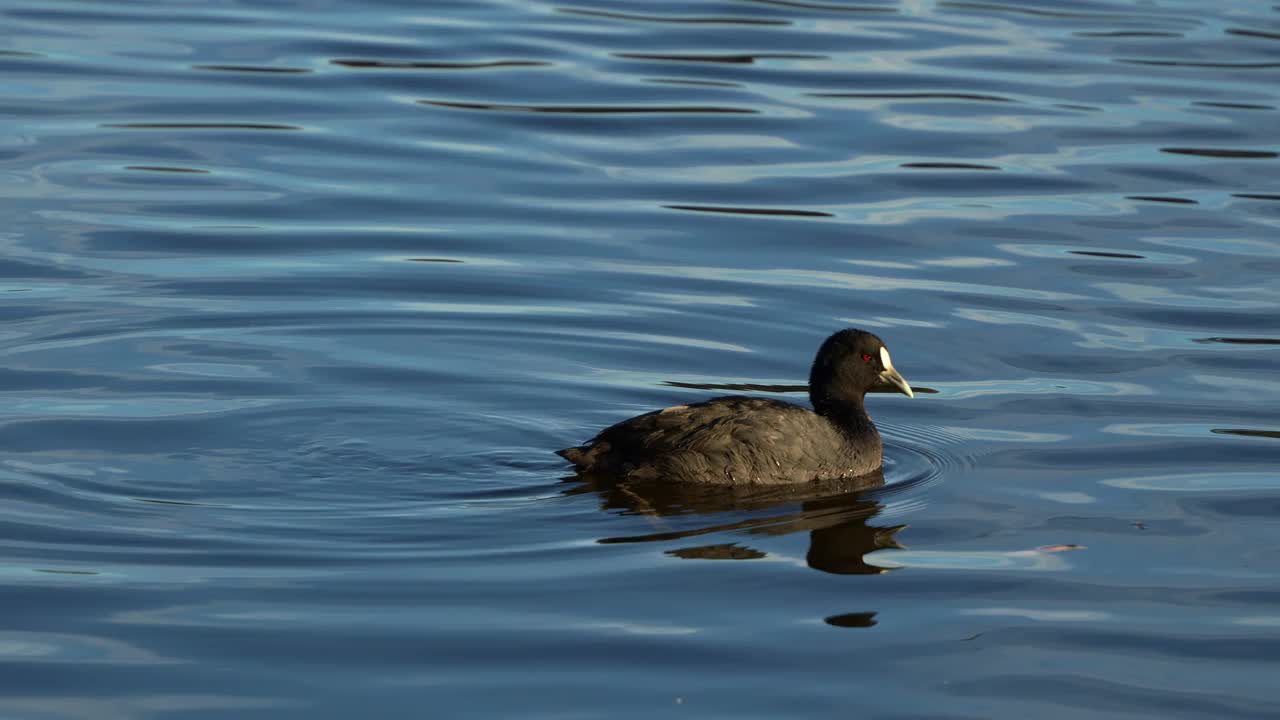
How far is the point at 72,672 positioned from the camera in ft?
26.0

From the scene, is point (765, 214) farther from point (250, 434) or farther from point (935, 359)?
point (250, 434)

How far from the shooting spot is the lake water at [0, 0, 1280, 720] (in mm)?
8289

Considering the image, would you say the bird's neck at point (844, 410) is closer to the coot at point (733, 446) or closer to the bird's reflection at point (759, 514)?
the coot at point (733, 446)

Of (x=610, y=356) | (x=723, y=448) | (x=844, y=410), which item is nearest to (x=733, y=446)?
(x=723, y=448)

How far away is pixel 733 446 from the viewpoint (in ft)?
35.0

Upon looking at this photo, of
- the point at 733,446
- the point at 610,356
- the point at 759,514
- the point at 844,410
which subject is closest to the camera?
the point at 759,514

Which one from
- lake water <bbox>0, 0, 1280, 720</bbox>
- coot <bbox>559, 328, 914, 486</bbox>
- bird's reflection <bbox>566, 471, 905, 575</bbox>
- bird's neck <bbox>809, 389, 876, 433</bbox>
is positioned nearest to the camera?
lake water <bbox>0, 0, 1280, 720</bbox>

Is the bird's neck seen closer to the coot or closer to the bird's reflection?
the coot

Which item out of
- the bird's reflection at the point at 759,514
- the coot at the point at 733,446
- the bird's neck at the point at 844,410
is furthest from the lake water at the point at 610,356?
the bird's neck at the point at 844,410

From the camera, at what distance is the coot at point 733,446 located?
1059 centimetres

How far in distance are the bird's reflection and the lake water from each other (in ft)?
0.13

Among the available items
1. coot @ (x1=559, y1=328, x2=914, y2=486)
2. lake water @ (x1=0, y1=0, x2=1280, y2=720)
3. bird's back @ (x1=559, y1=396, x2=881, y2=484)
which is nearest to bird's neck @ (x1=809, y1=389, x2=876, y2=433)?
coot @ (x1=559, y1=328, x2=914, y2=486)

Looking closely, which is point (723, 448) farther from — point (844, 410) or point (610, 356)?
point (610, 356)

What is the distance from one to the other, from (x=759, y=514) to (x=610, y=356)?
10.3ft
